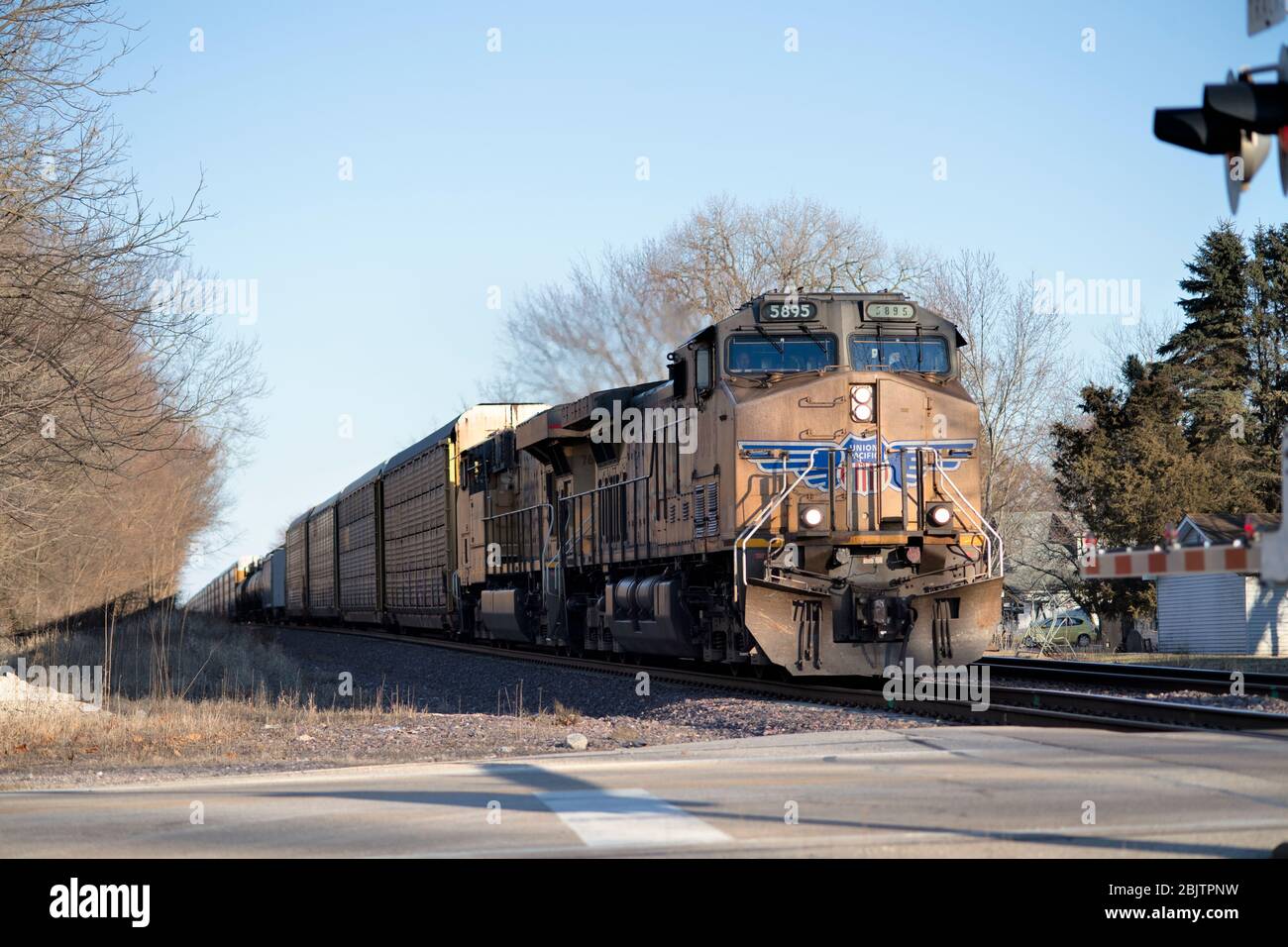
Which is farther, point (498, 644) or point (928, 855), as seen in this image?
point (498, 644)

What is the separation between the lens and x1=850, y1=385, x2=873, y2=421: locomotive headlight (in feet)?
48.2

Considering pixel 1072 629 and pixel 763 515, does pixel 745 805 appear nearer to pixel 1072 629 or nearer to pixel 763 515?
pixel 763 515

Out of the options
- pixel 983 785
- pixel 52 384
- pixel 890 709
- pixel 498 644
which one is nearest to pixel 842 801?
pixel 983 785

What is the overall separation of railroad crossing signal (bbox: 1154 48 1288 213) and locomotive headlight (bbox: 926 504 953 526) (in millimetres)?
9280

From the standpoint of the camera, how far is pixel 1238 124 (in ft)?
17.2

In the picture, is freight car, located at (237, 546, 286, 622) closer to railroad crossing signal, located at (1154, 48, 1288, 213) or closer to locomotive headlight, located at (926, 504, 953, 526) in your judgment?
locomotive headlight, located at (926, 504, 953, 526)

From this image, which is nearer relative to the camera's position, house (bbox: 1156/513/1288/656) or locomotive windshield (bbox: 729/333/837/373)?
locomotive windshield (bbox: 729/333/837/373)

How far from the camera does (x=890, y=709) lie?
42.1 ft

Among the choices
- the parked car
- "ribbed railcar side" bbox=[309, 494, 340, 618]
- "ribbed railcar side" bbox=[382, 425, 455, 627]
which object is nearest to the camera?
"ribbed railcar side" bbox=[382, 425, 455, 627]

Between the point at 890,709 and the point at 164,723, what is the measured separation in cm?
710

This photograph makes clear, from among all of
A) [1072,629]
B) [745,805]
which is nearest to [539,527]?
[745,805]

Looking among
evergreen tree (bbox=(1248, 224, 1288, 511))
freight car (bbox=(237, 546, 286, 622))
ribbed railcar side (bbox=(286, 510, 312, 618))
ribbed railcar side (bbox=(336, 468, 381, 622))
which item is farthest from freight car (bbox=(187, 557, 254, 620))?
evergreen tree (bbox=(1248, 224, 1288, 511))
